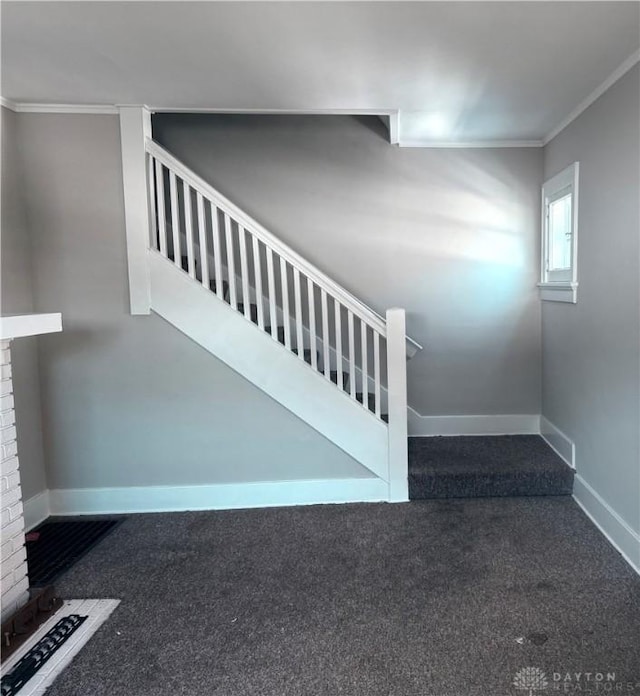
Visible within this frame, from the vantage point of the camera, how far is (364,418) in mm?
2826

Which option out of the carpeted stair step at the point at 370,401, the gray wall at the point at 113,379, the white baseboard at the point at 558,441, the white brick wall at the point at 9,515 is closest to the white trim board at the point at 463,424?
the white baseboard at the point at 558,441

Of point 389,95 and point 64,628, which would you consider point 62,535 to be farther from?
point 389,95

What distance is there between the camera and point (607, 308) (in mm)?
2396

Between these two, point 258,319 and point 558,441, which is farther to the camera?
point 558,441

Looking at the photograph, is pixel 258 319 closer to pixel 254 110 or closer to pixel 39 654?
pixel 254 110

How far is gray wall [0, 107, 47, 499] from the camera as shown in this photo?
8.37 feet

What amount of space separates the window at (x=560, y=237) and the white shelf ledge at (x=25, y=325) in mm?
2914

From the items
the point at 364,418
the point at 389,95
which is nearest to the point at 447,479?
the point at 364,418

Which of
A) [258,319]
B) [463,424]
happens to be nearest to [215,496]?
[258,319]

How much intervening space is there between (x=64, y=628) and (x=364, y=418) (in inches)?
71.2

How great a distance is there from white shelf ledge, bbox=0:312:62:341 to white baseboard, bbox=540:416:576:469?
10.1 ft

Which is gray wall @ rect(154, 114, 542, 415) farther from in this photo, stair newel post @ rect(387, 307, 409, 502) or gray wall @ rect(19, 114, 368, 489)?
gray wall @ rect(19, 114, 368, 489)

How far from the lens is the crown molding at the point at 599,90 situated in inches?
83.4

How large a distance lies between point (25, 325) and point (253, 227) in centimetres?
134
